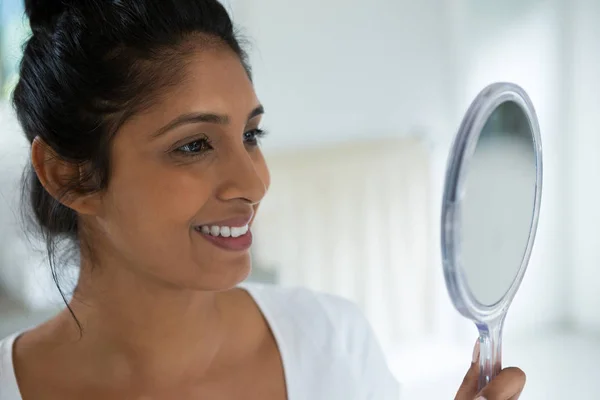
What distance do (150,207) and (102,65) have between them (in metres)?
0.14

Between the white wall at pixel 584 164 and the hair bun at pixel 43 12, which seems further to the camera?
the white wall at pixel 584 164

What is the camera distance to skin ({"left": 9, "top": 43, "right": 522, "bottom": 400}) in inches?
28.2

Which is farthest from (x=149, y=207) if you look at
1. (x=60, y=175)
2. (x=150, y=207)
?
(x=60, y=175)

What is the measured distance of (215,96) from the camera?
2.34 ft

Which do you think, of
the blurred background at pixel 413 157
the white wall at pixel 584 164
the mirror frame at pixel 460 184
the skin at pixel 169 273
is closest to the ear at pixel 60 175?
the skin at pixel 169 273

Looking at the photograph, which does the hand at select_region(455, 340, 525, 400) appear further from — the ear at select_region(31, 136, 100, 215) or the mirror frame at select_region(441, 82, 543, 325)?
the ear at select_region(31, 136, 100, 215)

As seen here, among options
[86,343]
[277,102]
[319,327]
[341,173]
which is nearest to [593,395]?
[341,173]

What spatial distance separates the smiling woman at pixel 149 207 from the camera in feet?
2.35

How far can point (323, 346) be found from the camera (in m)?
0.90

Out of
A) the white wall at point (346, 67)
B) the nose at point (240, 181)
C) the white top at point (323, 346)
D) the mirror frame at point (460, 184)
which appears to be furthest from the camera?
the white wall at point (346, 67)

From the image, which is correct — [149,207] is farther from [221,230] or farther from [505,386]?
[505,386]

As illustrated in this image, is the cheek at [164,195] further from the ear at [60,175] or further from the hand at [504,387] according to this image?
the hand at [504,387]

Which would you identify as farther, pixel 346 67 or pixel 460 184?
pixel 346 67

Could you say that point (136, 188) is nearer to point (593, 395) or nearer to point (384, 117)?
point (384, 117)
